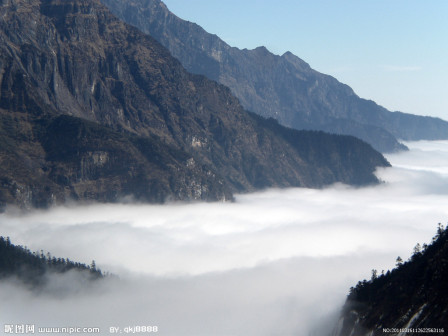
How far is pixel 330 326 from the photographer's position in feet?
640

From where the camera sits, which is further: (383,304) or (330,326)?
(330,326)

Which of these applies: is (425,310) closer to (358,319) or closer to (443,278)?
(443,278)

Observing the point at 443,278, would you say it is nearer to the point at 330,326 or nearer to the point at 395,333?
the point at 395,333

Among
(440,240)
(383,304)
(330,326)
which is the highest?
(440,240)

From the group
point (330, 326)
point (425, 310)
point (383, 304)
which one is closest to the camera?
point (425, 310)

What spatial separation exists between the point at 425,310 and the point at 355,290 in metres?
60.4

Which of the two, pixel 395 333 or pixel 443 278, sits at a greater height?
pixel 443 278

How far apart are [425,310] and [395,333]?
260 inches

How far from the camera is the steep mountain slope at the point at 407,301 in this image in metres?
135

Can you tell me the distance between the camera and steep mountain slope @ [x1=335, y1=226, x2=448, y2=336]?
135 metres

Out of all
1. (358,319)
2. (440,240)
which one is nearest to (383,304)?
(358,319)

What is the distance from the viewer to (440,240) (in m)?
173

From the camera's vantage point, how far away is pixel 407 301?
502ft

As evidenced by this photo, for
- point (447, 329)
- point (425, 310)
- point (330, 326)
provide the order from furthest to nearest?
point (330, 326) → point (425, 310) → point (447, 329)
